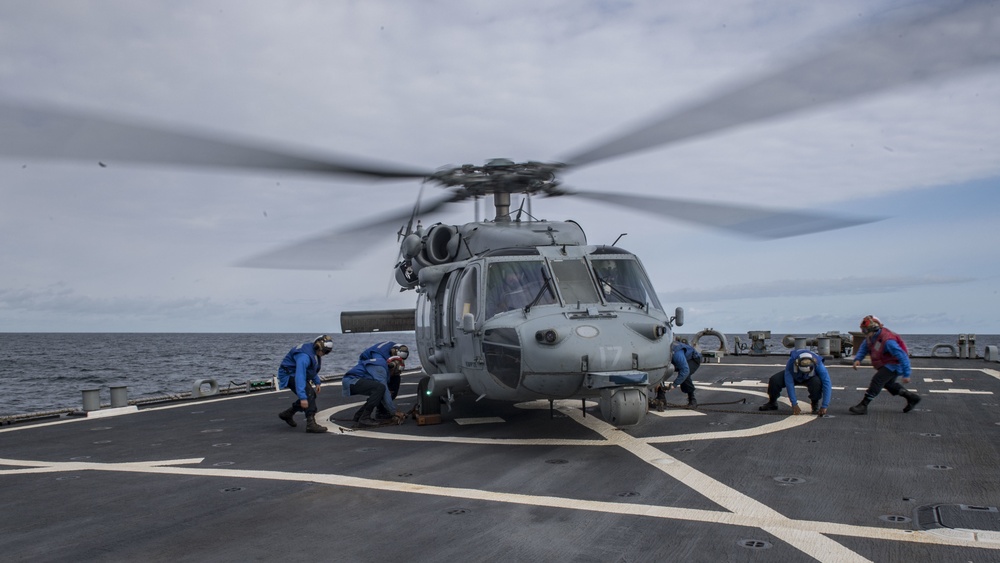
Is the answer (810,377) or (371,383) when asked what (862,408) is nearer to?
(810,377)

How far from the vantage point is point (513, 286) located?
10.4m

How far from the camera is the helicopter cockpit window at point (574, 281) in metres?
10.1

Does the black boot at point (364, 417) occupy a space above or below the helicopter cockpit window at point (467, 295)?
below

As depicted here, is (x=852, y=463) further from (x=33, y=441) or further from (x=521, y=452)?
(x=33, y=441)

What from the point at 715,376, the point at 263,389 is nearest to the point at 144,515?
the point at 263,389

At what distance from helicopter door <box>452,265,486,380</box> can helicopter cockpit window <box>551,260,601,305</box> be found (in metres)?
1.23

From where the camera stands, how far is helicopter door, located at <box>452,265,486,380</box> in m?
10.3

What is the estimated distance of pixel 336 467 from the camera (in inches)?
342

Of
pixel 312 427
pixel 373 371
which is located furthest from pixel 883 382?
pixel 312 427

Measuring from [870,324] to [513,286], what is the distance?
6510 millimetres

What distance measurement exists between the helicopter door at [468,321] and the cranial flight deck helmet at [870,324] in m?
6.84

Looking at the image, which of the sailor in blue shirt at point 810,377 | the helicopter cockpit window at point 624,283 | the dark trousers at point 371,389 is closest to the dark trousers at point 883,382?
the sailor in blue shirt at point 810,377

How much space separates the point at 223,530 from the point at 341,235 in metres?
6.64

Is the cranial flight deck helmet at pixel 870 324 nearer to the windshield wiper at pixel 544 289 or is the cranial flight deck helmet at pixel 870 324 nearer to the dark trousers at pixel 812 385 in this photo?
the dark trousers at pixel 812 385
